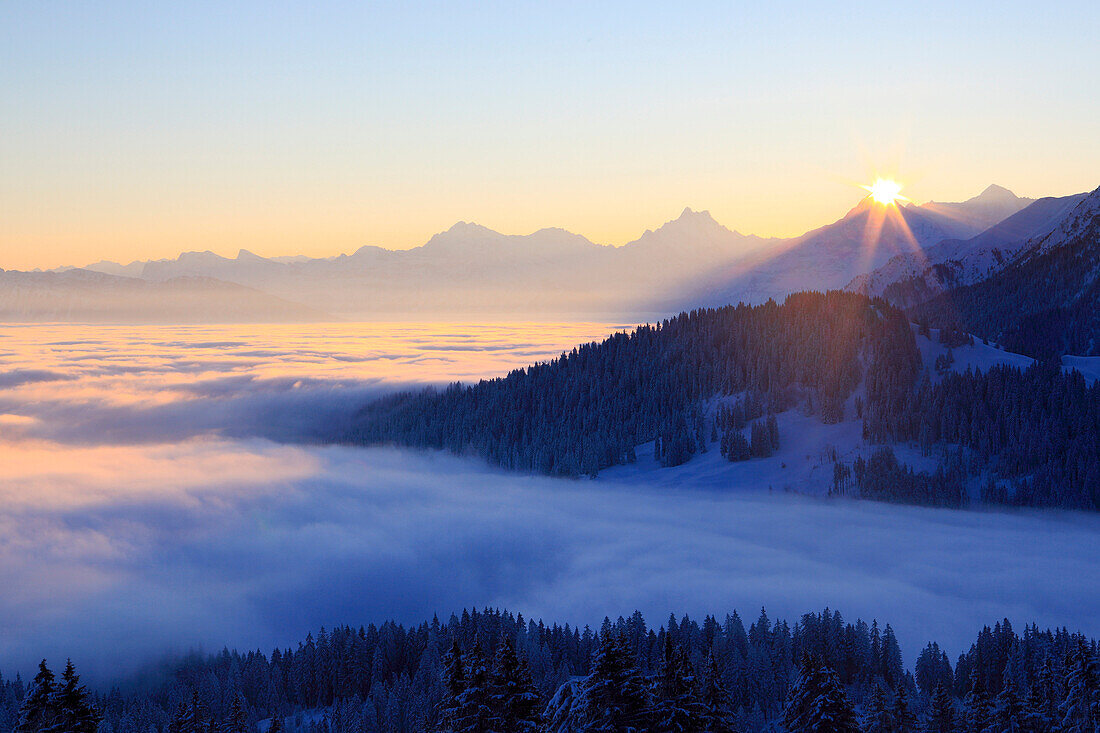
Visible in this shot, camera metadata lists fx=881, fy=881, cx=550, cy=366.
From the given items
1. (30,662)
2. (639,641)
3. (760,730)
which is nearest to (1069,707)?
(760,730)

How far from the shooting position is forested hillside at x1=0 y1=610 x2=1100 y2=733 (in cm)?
3844

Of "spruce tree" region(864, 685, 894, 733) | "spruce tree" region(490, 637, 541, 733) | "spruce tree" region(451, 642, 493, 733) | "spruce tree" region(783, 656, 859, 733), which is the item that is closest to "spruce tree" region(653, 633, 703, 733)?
"spruce tree" region(490, 637, 541, 733)

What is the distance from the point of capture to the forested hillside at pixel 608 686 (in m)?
38.4

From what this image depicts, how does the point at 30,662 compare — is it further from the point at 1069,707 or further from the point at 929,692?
the point at 1069,707

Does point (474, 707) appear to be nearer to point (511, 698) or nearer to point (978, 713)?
point (511, 698)

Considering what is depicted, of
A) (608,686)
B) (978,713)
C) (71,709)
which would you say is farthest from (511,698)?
(978,713)

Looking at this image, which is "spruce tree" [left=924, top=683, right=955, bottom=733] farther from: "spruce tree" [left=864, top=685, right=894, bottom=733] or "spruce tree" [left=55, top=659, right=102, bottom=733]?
"spruce tree" [left=55, top=659, right=102, bottom=733]

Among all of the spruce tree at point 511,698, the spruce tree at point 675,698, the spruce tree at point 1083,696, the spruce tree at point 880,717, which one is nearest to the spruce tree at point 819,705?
the spruce tree at point 675,698

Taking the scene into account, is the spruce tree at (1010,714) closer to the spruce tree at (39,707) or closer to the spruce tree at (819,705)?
the spruce tree at (819,705)

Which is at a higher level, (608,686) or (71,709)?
(608,686)

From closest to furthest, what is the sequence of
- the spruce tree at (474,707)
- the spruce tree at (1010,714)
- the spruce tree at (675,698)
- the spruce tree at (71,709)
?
1. the spruce tree at (675,698)
2. the spruce tree at (474,707)
3. the spruce tree at (71,709)
4. the spruce tree at (1010,714)

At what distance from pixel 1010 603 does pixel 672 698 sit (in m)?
152

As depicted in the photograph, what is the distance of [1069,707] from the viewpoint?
6347 centimetres

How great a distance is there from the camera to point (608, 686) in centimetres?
3562
